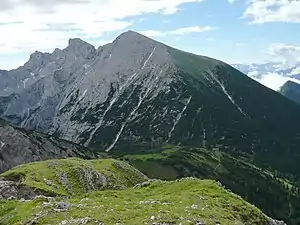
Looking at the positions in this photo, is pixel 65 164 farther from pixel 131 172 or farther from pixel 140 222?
pixel 140 222

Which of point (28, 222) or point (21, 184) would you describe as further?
point (21, 184)

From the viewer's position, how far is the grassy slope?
92625 mm

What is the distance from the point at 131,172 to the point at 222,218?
74.2 metres

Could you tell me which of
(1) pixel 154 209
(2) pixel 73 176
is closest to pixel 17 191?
(2) pixel 73 176

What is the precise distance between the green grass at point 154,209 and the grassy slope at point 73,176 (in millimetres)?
36123

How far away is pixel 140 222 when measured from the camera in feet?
120

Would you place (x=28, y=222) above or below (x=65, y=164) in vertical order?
above

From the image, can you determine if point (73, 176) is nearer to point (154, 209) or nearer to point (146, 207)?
point (146, 207)

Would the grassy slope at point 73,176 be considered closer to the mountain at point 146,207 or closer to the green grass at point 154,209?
the mountain at point 146,207

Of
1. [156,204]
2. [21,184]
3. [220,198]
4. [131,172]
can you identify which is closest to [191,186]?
[220,198]

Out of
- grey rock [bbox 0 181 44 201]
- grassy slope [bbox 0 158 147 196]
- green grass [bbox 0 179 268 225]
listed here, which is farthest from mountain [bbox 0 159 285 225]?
grassy slope [bbox 0 158 147 196]

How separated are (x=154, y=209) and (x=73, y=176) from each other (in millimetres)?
59659

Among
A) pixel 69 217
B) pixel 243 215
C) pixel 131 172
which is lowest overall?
pixel 131 172

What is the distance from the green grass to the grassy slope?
3612 cm
